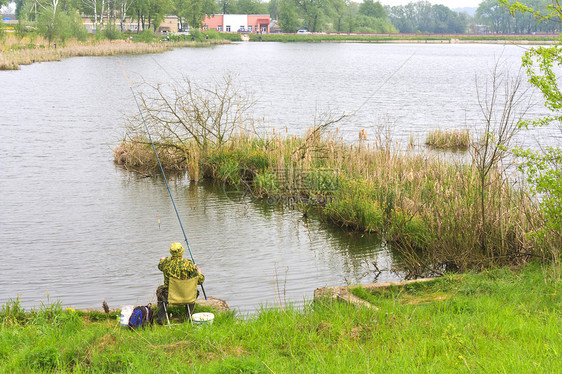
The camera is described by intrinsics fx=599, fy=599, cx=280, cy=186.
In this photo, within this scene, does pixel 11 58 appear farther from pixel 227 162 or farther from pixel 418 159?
pixel 418 159

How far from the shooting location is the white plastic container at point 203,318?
21.1ft

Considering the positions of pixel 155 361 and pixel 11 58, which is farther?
pixel 11 58

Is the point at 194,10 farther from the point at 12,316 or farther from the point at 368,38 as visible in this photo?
the point at 12,316

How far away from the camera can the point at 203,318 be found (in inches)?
256

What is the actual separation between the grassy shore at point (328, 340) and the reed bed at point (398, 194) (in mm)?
1788

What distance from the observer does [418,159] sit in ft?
47.4

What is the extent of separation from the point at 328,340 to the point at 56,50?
67.0 m

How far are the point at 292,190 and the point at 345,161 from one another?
58.8 inches

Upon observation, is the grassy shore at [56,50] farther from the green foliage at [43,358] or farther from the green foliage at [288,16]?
the green foliage at [288,16]

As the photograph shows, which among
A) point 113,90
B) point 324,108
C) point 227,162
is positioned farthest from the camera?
point 113,90

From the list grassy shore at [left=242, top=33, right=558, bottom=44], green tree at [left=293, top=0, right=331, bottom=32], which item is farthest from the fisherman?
green tree at [left=293, top=0, right=331, bottom=32]

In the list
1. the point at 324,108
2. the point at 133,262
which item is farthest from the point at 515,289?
the point at 324,108

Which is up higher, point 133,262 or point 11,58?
point 11,58

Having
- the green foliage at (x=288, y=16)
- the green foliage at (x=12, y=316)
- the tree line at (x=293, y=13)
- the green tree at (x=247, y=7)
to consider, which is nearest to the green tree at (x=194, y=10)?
the tree line at (x=293, y=13)
